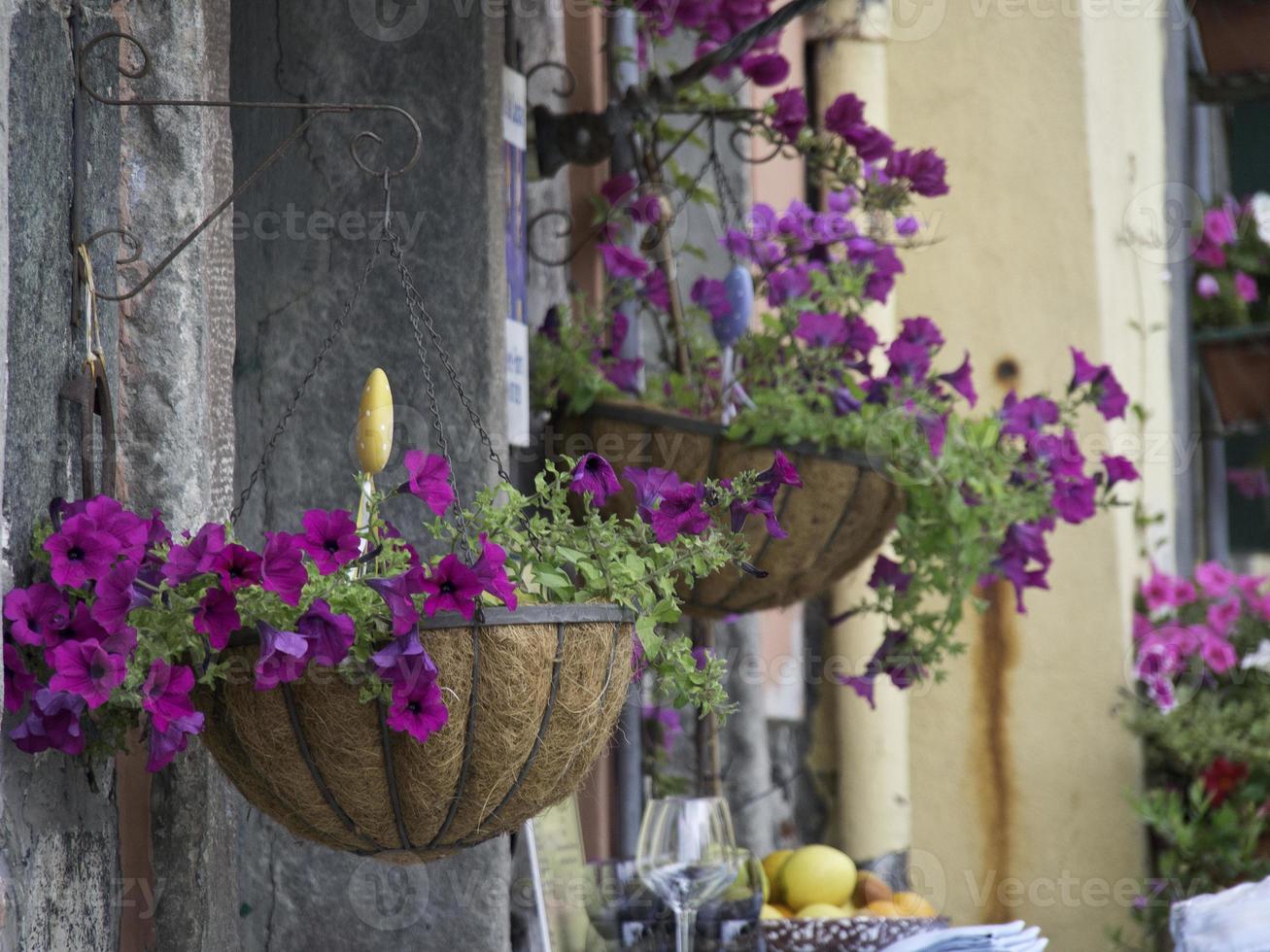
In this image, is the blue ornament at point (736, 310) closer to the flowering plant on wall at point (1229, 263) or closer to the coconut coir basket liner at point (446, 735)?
the coconut coir basket liner at point (446, 735)

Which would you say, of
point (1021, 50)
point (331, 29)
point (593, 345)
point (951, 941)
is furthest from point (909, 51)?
point (951, 941)

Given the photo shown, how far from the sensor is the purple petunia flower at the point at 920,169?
260cm

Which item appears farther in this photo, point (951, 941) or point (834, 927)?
point (834, 927)

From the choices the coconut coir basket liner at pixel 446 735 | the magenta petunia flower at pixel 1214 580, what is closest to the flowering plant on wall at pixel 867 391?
the coconut coir basket liner at pixel 446 735

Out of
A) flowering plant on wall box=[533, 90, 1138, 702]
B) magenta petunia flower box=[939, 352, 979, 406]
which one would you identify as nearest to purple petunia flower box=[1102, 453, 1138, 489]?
flowering plant on wall box=[533, 90, 1138, 702]

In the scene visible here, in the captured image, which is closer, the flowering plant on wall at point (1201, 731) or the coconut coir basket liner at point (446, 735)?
the coconut coir basket liner at point (446, 735)

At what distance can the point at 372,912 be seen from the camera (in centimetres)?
214

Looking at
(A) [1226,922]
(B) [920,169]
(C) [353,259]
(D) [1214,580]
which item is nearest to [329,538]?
(C) [353,259]

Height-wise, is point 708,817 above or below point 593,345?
below

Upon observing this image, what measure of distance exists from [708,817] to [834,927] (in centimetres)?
28

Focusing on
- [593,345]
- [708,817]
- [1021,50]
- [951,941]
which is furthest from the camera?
[1021,50]

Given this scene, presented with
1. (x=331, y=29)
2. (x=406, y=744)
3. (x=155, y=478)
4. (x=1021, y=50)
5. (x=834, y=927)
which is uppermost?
(x=1021, y=50)

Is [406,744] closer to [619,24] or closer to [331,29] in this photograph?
[331,29]

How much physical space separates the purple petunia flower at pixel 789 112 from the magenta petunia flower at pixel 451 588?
1409mm
